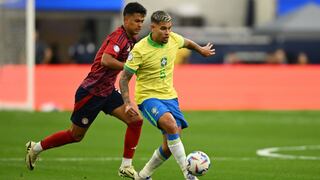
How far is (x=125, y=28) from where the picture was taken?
44.7ft

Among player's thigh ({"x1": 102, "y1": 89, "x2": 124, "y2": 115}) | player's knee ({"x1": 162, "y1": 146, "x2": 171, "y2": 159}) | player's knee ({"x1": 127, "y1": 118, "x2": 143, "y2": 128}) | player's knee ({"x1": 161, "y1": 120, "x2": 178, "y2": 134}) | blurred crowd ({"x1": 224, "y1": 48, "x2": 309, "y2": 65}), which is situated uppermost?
player's knee ({"x1": 161, "y1": 120, "x2": 178, "y2": 134})

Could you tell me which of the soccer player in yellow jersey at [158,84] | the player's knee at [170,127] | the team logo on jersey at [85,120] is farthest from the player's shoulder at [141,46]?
the team logo on jersey at [85,120]

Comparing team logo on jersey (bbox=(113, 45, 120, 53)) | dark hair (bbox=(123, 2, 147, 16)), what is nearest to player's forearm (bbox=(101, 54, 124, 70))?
team logo on jersey (bbox=(113, 45, 120, 53))

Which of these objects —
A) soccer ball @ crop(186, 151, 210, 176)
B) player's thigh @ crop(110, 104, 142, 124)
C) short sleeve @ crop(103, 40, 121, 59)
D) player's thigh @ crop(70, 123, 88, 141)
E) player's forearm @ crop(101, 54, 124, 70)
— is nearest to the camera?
soccer ball @ crop(186, 151, 210, 176)

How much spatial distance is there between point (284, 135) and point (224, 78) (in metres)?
8.12

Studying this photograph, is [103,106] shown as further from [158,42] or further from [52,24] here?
[52,24]

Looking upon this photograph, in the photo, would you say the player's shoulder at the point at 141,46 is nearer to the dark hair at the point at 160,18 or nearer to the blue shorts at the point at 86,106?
the dark hair at the point at 160,18

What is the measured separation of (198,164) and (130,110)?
1268 mm

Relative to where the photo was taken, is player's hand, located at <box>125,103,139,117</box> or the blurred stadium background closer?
player's hand, located at <box>125,103,139,117</box>

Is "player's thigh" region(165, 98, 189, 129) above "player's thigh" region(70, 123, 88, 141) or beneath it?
above

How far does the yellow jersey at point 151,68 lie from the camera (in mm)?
12680

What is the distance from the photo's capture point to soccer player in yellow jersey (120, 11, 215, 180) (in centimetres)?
1250

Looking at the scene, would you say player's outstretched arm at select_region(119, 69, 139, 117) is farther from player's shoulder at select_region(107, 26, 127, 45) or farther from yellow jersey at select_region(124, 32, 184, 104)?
player's shoulder at select_region(107, 26, 127, 45)

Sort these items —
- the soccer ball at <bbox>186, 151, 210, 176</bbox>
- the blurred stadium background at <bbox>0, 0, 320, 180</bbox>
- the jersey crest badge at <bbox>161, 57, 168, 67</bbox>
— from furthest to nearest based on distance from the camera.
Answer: the blurred stadium background at <bbox>0, 0, 320, 180</bbox>, the jersey crest badge at <bbox>161, 57, 168, 67</bbox>, the soccer ball at <bbox>186, 151, 210, 176</bbox>
